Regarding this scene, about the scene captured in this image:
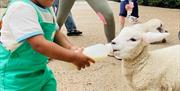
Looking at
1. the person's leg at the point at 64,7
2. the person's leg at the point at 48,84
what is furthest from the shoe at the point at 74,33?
the person's leg at the point at 48,84

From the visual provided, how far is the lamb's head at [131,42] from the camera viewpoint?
3900mm

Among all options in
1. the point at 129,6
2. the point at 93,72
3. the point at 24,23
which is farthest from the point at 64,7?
the point at 24,23

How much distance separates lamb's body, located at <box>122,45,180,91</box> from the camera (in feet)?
13.1

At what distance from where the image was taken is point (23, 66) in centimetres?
278

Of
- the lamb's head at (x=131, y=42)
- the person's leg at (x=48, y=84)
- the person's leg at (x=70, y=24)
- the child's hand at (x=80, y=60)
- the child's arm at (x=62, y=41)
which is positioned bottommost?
the person's leg at (x=70, y=24)

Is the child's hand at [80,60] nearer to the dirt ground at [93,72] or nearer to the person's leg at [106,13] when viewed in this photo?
the dirt ground at [93,72]

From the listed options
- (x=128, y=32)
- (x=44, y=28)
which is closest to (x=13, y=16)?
(x=44, y=28)

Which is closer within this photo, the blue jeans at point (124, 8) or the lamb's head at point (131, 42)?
the lamb's head at point (131, 42)

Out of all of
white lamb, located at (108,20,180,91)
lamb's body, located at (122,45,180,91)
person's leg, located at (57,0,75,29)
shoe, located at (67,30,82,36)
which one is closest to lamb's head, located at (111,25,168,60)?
white lamb, located at (108,20,180,91)

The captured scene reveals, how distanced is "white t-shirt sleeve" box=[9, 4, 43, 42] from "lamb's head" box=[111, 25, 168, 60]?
1.42m

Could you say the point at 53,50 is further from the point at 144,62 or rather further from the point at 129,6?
the point at 129,6

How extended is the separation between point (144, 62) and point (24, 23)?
178 centimetres

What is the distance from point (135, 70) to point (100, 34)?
410 cm

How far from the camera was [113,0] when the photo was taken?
45.1 ft
